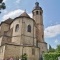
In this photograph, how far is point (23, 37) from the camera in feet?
133

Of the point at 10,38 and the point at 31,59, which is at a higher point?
the point at 10,38

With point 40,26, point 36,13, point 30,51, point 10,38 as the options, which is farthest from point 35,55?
point 36,13

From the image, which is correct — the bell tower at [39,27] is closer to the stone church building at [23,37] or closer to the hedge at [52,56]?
the stone church building at [23,37]

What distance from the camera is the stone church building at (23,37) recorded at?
121 feet

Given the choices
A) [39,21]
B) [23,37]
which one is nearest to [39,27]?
[39,21]

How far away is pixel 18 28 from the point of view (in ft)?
139

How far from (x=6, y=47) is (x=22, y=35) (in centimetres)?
631

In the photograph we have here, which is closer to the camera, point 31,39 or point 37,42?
point 31,39

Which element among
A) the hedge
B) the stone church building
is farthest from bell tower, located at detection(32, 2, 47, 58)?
the hedge

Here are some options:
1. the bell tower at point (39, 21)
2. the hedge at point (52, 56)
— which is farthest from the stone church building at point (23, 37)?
the hedge at point (52, 56)

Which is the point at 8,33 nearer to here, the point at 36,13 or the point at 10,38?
the point at 10,38

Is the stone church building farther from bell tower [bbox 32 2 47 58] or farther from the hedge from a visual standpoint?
the hedge

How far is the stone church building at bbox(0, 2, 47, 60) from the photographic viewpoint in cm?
3681

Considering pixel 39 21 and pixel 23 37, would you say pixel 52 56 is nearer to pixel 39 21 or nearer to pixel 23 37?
pixel 23 37
